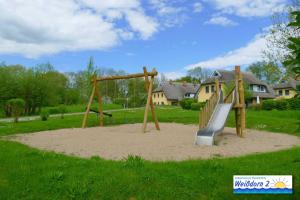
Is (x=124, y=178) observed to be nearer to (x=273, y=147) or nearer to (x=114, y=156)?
(x=114, y=156)

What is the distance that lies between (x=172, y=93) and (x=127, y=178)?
63677 mm

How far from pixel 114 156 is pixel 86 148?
5.47ft

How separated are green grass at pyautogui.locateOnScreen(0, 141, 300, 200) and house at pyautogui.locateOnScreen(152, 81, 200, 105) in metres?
61.7

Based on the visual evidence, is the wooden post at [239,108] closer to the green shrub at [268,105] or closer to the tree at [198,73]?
the green shrub at [268,105]

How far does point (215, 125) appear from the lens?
11180mm

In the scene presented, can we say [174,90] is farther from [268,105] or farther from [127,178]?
[127,178]

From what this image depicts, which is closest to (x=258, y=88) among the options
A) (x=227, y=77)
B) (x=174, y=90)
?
(x=227, y=77)

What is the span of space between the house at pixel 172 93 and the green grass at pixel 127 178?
61.7m

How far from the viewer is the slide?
971 centimetres

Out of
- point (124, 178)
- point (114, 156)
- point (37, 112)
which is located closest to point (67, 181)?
point (124, 178)

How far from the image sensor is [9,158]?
6.55 meters

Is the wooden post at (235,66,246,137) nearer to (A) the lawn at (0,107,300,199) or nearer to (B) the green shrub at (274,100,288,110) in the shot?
(A) the lawn at (0,107,300,199)

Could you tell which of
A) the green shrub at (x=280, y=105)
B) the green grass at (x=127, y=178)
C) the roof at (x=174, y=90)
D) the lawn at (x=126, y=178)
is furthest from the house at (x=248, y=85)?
the green grass at (x=127, y=178)

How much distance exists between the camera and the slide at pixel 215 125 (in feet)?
31.9
